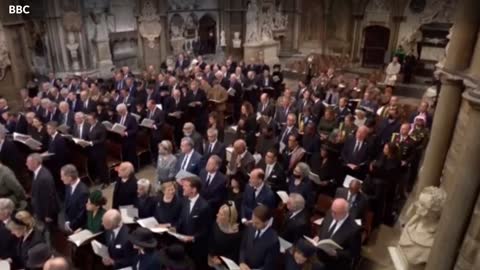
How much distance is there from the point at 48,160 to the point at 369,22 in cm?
1608

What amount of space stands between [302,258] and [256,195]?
1514 mm

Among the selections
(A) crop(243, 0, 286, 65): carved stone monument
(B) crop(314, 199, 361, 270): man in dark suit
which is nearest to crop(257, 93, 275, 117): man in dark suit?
(B) crop(314, 199, 361, 270): man in dark suit

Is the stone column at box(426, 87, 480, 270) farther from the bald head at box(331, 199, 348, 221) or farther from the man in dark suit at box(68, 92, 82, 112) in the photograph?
the man in dark suit at box(68, 92, 82, 112)

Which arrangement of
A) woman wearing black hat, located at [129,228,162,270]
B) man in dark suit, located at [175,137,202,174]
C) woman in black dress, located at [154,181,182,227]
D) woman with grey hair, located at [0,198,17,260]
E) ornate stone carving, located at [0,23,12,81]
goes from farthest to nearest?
ornate stone carving, located at [0,23,12,81] → man in dark suit, located at [175,137,202,174] → woman in black dress, located at [154,181,182,227] → woman with grey hair, located at [0,198,17,260] → woman wearing black hat, located at [129,228,162,270]

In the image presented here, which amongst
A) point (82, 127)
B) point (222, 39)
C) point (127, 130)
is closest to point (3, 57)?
point (82, 127)

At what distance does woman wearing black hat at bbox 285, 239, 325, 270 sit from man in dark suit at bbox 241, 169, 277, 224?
113 centimetres

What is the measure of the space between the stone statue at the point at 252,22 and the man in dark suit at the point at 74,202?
13921 millimetres

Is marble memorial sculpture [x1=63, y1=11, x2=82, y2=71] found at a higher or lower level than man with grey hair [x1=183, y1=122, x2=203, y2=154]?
higher

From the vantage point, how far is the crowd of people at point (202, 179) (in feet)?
15.3

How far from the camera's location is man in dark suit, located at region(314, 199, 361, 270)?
4.64m

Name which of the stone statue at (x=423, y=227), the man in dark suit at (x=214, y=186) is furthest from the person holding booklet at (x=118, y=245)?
the stone statue at (x=423, y=227)

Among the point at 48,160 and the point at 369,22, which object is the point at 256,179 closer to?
the point at 48,160

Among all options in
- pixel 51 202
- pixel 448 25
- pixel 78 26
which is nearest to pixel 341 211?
pixel 51 202

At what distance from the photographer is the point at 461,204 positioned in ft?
11.6
